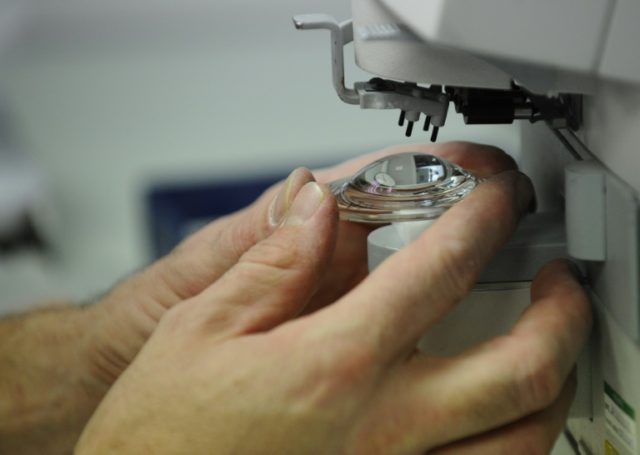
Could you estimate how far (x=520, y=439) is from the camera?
0.47 m

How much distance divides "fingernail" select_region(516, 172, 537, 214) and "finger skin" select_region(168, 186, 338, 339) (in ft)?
0.37

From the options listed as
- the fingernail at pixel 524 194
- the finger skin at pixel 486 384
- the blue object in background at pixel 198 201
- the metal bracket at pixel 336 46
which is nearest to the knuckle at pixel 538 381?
the finger skin at pixel 486 384

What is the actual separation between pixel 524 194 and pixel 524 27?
0.15 metres

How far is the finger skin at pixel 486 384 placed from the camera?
45 centimetres

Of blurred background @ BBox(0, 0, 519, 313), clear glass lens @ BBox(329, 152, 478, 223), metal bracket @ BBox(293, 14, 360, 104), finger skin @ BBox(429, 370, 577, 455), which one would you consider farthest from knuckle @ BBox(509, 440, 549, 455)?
blurred background @ BBox(0, 0, 519, 313)

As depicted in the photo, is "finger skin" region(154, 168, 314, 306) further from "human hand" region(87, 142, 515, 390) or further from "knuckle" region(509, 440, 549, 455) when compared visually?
"knuckle" region(509, 440, 549, 455)

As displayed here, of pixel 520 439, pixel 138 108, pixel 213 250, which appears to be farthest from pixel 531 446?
pixel 138 108

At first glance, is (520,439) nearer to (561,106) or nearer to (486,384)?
(486,384)

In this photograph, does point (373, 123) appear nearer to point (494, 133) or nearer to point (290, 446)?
point (494, 133)

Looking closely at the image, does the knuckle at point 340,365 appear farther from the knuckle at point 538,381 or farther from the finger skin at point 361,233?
the finger skin at point 361,233

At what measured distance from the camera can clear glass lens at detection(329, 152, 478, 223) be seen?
550 mm

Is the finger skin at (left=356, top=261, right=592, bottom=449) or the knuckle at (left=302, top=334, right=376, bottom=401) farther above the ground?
the knuckle at (left=302, top=334, right=376, bottom=401)

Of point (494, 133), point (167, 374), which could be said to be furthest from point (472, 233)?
point (494, 133)

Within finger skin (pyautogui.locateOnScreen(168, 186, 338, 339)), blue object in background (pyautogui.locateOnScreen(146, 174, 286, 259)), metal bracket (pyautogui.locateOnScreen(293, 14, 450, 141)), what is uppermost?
metal bracket (pyautogui.locateOnScreen(293, 14, 450, 141))
